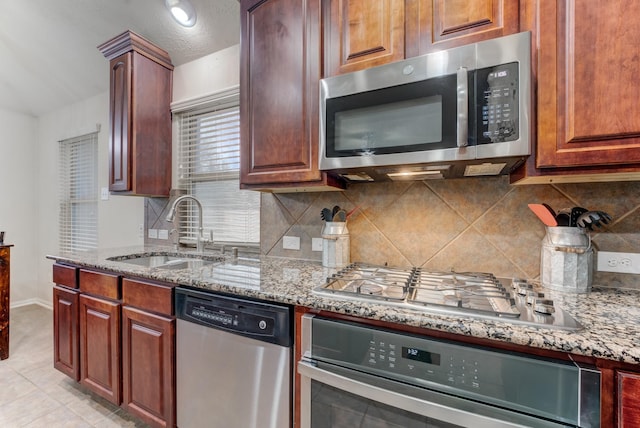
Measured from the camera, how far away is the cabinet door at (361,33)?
47.3 inches

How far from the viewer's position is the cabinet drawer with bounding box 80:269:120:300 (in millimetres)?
1600

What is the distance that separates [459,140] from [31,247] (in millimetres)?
5218

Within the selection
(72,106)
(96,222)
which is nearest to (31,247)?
(96,222)

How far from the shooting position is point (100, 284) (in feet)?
5.47

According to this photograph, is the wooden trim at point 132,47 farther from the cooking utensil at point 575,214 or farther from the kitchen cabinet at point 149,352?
the cooking utensil at point 575,214

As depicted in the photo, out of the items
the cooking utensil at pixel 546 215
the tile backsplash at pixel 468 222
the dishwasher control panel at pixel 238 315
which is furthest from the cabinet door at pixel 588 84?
the dishwasher control panel at pixel 238 315

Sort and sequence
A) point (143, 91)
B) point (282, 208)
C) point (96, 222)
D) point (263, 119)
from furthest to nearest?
1. point (96, 222)
2. point (143, 91)
3. point (282, 208)
4. point (263, 119)

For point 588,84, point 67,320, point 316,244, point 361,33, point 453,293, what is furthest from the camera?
point 67,320

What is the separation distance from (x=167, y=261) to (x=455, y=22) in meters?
2.39

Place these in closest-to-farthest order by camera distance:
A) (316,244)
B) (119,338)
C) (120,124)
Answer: (119,338) < (316,244) < (120,124)

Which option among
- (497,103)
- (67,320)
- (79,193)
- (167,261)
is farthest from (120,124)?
(497,103)

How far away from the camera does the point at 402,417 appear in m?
0.85

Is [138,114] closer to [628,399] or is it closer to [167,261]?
[167,261]

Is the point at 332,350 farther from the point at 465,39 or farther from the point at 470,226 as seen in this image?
the point at 465,39
